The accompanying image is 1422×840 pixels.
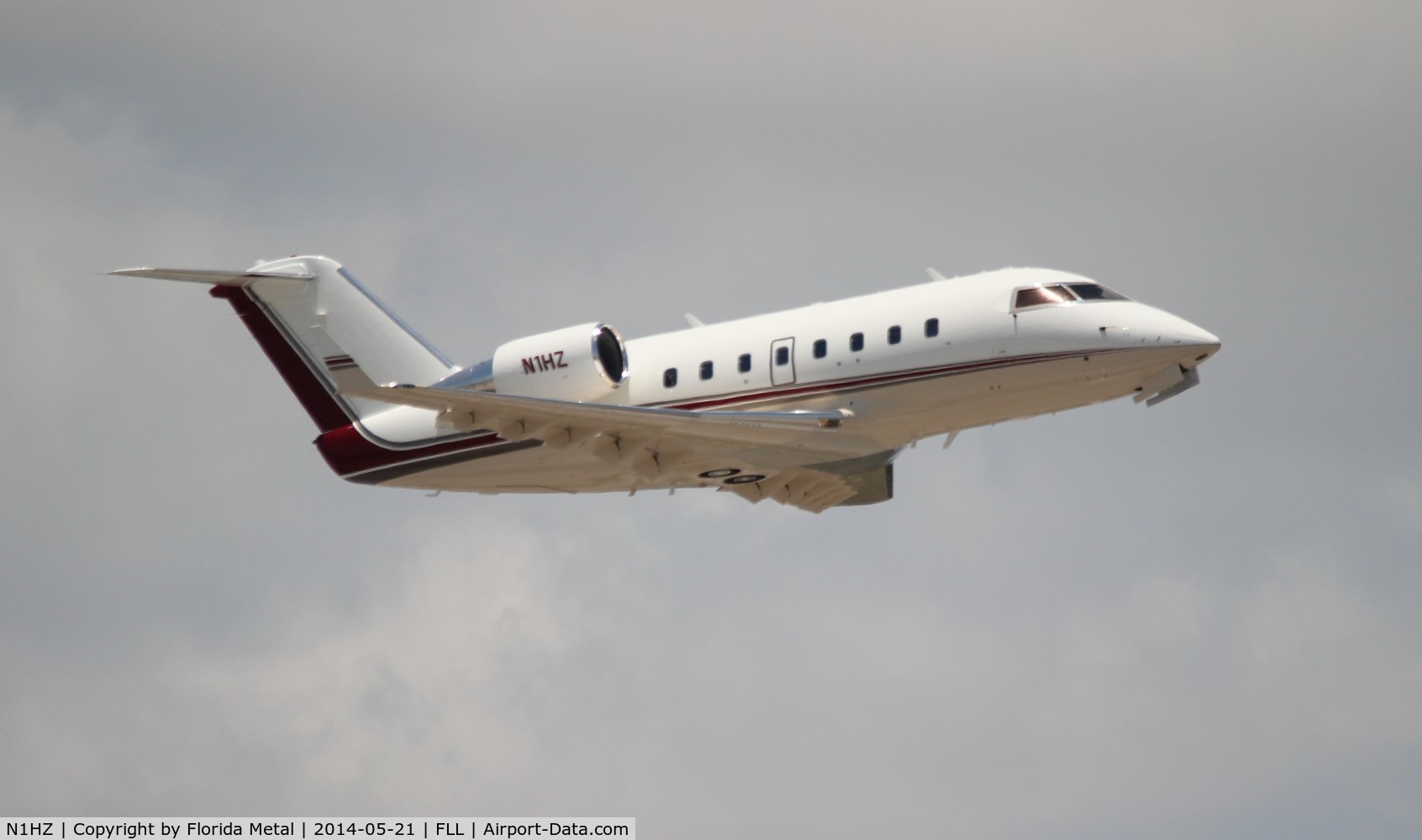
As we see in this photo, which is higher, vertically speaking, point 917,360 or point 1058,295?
point 1058,295

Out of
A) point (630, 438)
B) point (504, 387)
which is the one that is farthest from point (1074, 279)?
point (504, 387)

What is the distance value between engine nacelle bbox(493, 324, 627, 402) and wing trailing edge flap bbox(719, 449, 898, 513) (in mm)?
3242

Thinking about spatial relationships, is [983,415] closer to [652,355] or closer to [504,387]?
[652,355]

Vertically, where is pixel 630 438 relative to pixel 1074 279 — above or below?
below

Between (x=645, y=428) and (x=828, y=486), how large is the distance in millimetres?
4249

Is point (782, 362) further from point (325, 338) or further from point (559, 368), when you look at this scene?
point (325, 338)

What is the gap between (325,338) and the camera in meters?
29.6

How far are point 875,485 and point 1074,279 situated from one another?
17.4 feet

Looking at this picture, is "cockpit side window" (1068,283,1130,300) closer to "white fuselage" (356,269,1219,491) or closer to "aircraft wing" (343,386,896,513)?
"white fuselage" (356,269,1219,491)

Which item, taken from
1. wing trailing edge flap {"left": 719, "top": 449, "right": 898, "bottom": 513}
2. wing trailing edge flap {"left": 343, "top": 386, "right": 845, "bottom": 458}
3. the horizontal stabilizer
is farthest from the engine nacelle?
the horizontal stabilizer

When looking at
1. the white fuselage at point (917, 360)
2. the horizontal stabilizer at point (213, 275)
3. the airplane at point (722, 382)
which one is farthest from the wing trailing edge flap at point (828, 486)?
the horizontal stabilizer at point (213, 275)

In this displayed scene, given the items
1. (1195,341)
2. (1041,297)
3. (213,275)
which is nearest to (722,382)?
(1041,297)

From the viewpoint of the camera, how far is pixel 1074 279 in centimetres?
2519

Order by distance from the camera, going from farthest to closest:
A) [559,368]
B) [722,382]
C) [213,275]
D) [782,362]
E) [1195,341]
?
[213,275], [559,368], [722,382], [782,362], [1195,341]
